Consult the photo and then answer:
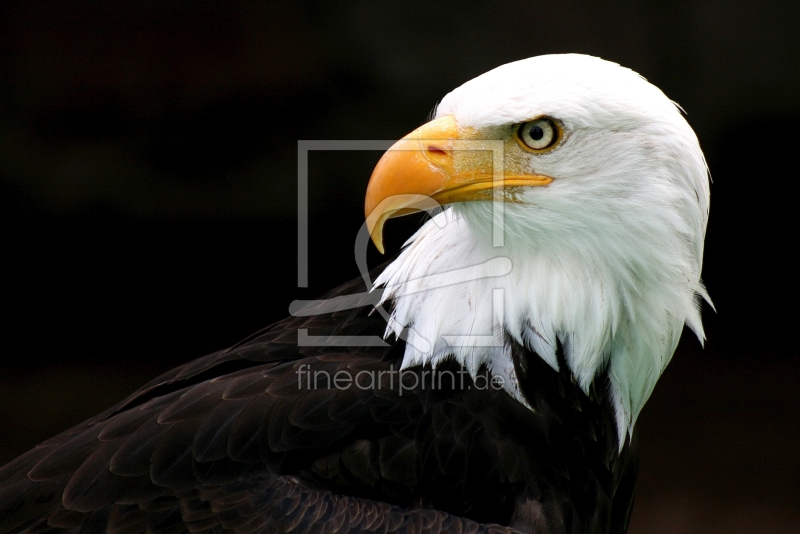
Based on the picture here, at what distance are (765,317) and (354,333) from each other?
280 cm

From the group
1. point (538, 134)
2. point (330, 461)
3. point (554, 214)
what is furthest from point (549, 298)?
point (330, 461)

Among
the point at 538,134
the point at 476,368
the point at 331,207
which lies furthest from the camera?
the point at 331,207

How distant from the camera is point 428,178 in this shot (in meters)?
1.98

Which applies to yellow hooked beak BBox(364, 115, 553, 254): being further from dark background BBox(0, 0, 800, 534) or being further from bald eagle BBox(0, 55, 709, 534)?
dark background BBox(0, 0, 800, 534)

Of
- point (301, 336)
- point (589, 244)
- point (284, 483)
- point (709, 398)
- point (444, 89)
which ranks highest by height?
point (444, 89)

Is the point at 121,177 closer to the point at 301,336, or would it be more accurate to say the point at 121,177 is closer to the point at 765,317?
the point at 301,336

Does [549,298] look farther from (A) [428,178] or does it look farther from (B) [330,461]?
(B) [330,461]

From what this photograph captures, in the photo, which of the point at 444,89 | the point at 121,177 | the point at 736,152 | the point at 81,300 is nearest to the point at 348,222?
the point at 444,89

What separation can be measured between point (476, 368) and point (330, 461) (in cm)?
40

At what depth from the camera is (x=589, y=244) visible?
2.02 meters

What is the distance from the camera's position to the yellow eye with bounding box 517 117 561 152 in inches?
77.3

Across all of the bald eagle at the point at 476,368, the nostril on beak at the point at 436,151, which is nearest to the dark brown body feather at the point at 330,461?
the bald eagle at the point at 476,368

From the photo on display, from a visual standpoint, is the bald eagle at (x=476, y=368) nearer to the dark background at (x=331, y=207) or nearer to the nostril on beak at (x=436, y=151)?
the nostril on beak at (x=436, y=151)

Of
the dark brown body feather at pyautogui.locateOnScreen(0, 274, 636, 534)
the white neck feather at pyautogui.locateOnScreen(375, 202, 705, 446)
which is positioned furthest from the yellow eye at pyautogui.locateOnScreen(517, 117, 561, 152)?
the dark brown body feather at pyautogui.locateOnScreen(0, 274, 636, 534)
